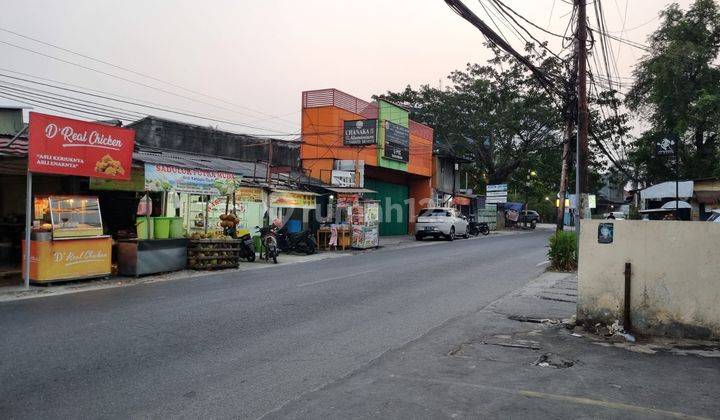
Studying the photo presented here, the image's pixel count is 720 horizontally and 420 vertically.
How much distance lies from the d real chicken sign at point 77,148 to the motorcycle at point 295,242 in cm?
801

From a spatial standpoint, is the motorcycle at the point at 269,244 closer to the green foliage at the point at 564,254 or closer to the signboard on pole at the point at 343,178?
the signboard on pole at the point at 343,178

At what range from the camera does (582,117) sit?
14281 millimetres

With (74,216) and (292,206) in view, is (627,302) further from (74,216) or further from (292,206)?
(292,206)

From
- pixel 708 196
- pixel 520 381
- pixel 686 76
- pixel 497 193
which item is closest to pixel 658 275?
pixel 520 381

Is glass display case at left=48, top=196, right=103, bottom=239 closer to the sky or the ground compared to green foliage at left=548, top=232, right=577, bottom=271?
closer to the sky

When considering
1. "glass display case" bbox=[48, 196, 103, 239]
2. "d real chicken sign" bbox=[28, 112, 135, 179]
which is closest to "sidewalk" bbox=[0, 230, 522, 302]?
"glass display case" bbox=[48, 196, 103, 239]

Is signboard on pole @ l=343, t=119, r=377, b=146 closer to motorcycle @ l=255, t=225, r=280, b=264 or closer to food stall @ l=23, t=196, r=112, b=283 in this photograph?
motorcycle @ l=255, t=225, r=280, b=264

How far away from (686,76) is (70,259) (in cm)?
3383

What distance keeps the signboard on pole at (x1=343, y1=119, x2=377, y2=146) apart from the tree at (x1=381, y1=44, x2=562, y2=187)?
57.6 feet

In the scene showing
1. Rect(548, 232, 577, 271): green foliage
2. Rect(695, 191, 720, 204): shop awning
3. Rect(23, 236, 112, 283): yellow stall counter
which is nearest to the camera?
Rect(23, 236, 112, 283): yellow stall counter

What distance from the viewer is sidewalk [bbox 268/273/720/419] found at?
432 centimetres

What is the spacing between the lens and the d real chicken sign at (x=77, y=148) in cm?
1116

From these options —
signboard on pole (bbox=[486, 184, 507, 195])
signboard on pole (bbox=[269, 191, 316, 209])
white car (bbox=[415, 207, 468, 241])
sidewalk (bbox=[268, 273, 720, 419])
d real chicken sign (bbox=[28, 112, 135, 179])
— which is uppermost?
signboard on pole (bbox=[486, 184, 507, 195])

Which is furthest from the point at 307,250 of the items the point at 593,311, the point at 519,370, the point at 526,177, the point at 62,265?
the point at 526,177
